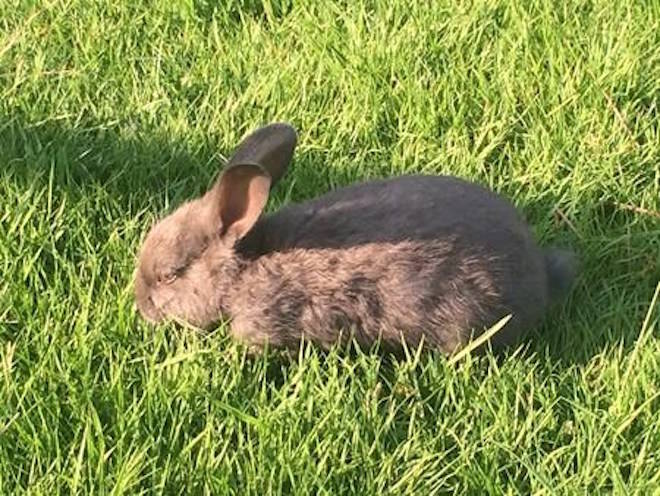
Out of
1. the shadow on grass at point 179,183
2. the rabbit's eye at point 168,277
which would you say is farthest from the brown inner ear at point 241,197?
the shadow on grass at point 179,183

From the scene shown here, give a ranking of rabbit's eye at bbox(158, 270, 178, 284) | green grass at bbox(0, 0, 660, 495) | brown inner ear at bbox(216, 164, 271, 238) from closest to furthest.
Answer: green grass at bbox(0, 0, 660, 495), brown inner ear at bbox(216, 164, 271, 238), rabbit's eye at bbox(158, 270, 178, 284)

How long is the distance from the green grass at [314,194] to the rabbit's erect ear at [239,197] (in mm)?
293

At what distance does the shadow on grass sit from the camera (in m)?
3.52

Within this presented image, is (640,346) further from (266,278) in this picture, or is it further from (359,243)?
(266,278)

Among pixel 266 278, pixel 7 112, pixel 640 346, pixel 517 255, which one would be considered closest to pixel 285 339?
pixel 266 278

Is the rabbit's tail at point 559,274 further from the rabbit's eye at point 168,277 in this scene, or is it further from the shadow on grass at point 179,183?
the rabbit's eye at point 168,277

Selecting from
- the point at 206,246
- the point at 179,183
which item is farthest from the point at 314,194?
the point at 206,246

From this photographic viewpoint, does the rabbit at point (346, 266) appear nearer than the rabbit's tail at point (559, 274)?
Yes

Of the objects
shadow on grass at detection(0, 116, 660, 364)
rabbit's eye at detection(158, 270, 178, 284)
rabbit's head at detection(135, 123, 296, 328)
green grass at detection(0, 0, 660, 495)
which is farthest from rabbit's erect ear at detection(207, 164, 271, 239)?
shadow on grass at detection(0, 116, 660, 364)

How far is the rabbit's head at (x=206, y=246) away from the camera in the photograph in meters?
3.36

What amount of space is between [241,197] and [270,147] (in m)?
0.16

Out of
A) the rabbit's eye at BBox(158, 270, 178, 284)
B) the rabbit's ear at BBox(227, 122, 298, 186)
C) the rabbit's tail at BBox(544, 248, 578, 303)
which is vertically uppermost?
the rabbit's ear at BBox(227, 122, 298, 186)

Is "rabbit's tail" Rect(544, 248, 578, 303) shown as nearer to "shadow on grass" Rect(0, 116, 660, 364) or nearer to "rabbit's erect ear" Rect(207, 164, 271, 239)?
"shadow on grass" Rect(0, 116, 660, 364)

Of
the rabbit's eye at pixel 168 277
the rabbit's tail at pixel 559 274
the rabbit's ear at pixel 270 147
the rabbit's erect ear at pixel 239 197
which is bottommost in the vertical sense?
the rabbit's tail at pixel 559 274
